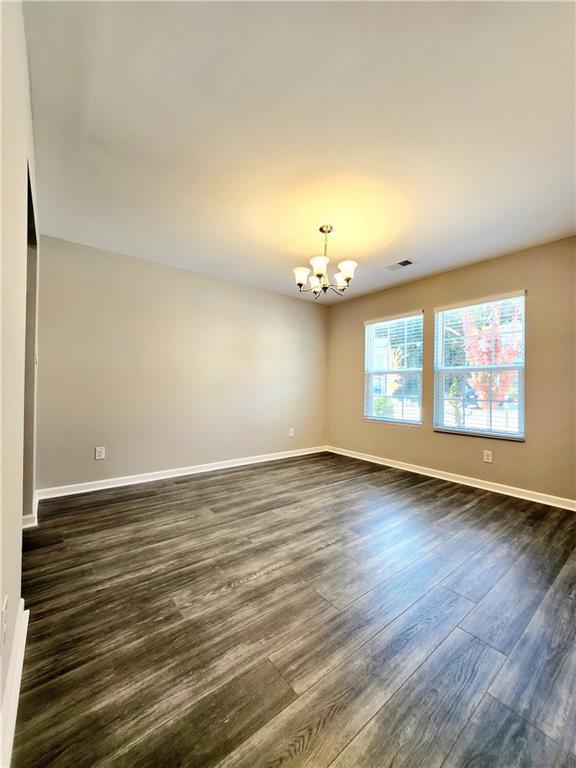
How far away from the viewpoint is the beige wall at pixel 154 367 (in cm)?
317

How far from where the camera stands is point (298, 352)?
16.8 ft

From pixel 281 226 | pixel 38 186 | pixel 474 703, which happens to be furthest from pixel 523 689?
pixel 38 186

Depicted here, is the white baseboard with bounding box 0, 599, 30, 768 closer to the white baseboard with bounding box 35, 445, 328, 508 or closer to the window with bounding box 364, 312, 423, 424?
the white baseboard with bounding box 35, 445, 328, 508

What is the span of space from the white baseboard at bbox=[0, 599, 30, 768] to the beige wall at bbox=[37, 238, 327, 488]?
2135mm

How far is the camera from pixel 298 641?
1421mm

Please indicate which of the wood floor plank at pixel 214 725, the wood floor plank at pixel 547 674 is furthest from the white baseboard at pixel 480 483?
the wood floor plank at pixel 214 725

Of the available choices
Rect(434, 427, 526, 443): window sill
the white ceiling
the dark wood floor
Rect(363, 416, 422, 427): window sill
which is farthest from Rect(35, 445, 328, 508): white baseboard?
the white ceiling

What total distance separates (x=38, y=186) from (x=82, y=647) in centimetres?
304

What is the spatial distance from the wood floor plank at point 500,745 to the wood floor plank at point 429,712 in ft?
0.09

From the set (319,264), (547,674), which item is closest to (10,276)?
(319,264)

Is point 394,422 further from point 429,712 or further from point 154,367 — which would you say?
point 429,712

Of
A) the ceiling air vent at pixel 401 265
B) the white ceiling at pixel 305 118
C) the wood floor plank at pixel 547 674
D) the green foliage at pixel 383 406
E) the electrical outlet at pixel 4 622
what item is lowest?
the wood floor plank at pixel 547 674

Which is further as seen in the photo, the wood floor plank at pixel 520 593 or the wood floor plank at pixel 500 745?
the wood floor plank at pixel 520 593

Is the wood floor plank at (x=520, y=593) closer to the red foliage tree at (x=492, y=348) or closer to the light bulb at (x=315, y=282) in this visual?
the red foliage tree at (x=492, y=348)
